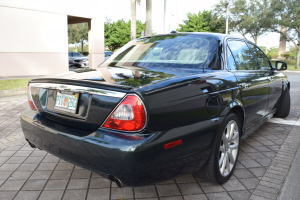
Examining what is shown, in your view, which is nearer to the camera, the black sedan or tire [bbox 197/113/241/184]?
the black sedan

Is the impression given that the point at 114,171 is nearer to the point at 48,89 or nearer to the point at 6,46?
the point at 48,89

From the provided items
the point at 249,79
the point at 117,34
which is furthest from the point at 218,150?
the point at 117,34

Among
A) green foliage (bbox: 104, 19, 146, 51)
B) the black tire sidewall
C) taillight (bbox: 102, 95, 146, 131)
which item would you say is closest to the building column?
the black tire sidewall

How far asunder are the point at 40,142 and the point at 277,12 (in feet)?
106

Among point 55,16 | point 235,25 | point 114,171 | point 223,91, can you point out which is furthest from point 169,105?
point 235,25

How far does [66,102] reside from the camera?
2344mm

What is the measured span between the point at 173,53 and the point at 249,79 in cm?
99

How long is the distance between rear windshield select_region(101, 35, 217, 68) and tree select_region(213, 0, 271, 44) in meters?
30.7

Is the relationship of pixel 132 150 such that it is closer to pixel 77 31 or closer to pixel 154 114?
pixel 154 114

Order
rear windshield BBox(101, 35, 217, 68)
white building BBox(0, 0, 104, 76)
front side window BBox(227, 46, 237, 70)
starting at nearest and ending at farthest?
1. rear windshield BBox(101, 35, 217, 68)
2. front side window BBox(227, 46, 237, 70)
3. white building BBox(0, 0, 104, 76)

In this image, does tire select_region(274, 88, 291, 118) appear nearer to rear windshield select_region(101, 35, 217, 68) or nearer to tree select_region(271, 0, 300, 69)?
rear windshield select_region(101, 35, 217, 68)

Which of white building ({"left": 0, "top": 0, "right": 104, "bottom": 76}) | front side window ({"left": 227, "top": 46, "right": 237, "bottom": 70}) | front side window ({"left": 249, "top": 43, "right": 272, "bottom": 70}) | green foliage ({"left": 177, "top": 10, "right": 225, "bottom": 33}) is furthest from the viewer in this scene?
green foliage ({"left": 177, "top": 10, "right": 225, "bottom": 33})

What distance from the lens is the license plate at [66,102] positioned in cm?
226

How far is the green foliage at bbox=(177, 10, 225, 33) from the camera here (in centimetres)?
3956
